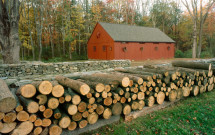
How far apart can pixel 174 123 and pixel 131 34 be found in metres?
19.4

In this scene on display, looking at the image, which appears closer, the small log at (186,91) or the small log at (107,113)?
the small log at (107,113)

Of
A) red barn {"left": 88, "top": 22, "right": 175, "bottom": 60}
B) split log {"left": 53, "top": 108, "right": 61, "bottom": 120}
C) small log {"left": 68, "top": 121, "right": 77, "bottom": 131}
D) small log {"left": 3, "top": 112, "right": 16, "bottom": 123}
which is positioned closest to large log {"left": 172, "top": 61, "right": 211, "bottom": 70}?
Result: small log {"left": 68, "top": 121, "right": 77, "bottom": 131}

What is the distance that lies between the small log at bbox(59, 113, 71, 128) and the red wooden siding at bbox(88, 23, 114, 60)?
16346mm

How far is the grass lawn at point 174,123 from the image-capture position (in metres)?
3.72

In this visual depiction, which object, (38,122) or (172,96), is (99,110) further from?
(172,96)

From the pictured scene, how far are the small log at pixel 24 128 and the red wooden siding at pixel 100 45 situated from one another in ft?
55.0

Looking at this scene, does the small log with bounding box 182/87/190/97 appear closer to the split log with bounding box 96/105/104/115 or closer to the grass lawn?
the grass lawn

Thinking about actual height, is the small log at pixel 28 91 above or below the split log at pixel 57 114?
above

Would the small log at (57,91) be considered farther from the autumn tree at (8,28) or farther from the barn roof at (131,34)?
the barn roof at (131,34)

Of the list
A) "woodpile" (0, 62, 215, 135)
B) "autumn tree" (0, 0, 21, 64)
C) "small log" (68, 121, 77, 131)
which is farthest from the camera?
"autumn tree" (0, 0, 21, 64)

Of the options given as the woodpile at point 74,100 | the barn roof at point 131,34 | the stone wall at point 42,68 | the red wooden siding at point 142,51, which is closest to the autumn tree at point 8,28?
the stone wall at point 42,68

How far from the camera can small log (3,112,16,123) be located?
2590 millimetres

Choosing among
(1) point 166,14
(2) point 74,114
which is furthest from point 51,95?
(1) point 166,14

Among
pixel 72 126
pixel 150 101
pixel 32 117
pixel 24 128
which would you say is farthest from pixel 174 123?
pixel 24 128
